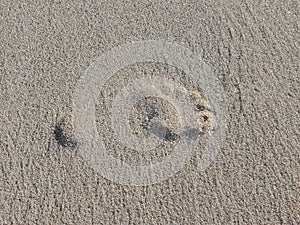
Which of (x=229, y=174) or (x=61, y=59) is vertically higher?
(x=61, y=59)

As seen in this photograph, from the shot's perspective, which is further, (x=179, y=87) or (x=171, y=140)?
(x=179, y=87)

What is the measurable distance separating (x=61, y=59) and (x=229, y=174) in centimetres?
121

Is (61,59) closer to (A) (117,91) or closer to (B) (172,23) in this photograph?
(A) (117,91)

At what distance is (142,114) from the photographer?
2.30m

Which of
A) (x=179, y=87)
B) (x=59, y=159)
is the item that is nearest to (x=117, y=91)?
(x=179, y=87)

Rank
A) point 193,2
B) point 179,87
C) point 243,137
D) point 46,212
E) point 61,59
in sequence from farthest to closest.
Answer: point 193,2 < point 61,59 < point 179,87 < point 243,137 < point 46,212

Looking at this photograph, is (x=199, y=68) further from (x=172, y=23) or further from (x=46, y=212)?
(x=46, y=212)

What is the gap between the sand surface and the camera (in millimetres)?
2078

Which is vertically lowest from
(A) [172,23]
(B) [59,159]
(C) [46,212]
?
(C) [46,212]

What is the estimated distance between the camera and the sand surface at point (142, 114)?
81.8 inches

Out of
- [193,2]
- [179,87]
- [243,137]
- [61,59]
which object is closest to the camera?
[243,137]

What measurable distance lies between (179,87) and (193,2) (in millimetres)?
683

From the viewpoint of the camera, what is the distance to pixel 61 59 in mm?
2525

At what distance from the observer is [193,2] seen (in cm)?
272
